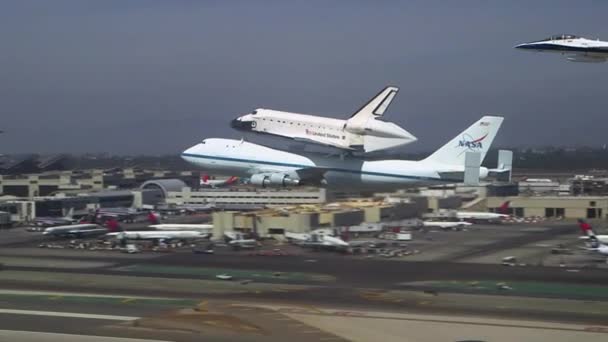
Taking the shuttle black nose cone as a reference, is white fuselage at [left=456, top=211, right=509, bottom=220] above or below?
below

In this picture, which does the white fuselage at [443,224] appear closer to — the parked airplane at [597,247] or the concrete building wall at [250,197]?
the concrete building wall at [250,197]

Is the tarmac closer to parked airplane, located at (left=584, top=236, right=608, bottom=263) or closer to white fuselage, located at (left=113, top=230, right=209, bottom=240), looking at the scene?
parked airplane, located at (left=584, top=236, right=608, bottom=263)

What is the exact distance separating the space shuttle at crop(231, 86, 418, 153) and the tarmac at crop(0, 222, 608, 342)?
9.43 m

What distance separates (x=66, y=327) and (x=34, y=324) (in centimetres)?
162

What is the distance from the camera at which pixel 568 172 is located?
176 metres

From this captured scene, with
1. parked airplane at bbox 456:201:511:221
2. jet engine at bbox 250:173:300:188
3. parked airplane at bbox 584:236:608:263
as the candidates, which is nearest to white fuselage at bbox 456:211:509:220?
parked airplane at bbox 456:201:511:221

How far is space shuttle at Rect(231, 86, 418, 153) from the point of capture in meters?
72.8

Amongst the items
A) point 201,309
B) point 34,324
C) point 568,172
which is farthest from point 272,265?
point 568,172

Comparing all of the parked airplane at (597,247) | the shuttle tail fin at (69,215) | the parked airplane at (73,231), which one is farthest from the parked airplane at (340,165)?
the shuttle tail fin at (69,215)

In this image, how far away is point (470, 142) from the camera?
74.4m

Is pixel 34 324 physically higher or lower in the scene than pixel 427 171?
lower

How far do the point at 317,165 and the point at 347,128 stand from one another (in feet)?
14.5

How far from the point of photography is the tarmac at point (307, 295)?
3194 cm

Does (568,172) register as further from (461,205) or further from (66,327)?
(66,327)
